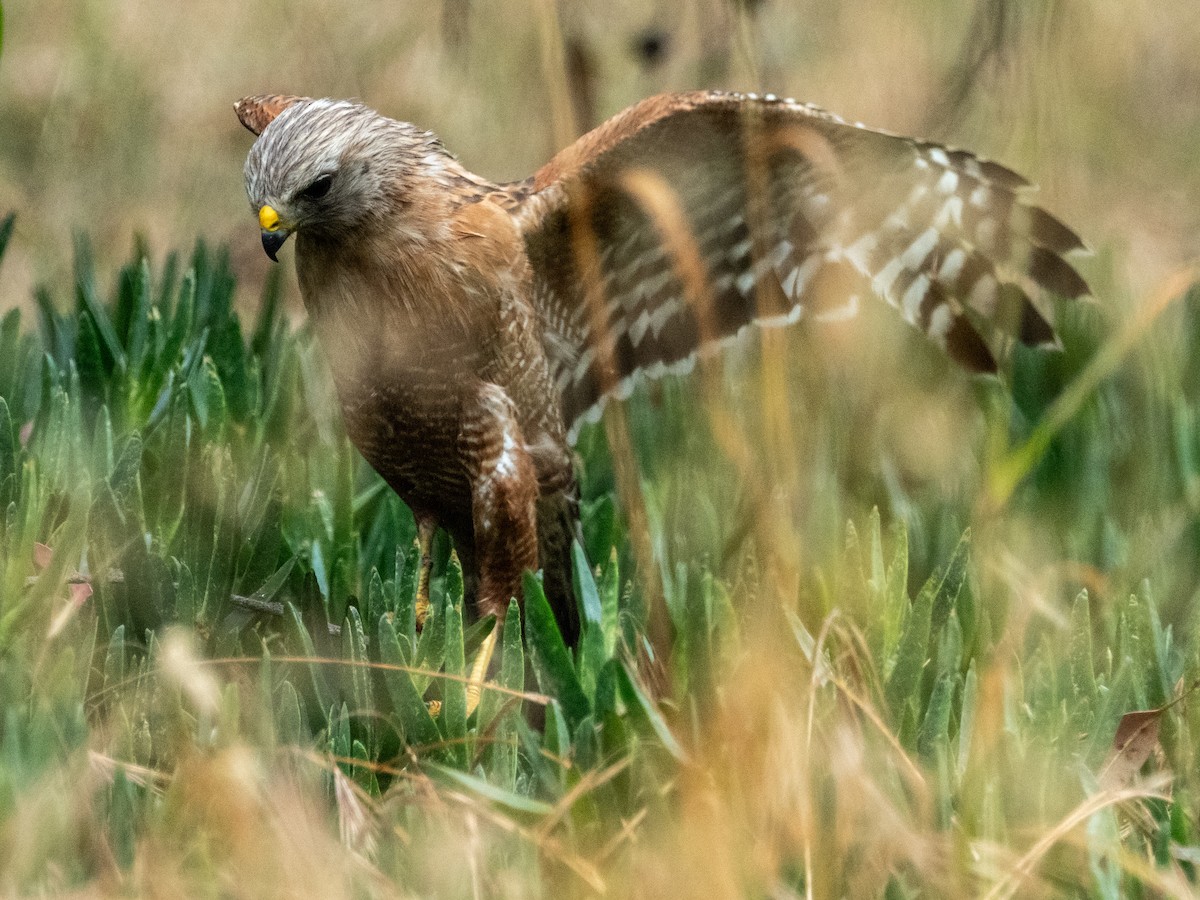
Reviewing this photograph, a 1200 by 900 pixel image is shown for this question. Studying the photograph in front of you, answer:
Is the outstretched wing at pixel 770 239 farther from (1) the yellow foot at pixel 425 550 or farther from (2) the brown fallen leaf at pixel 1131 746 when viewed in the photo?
(2) the brown fallen leaf at pixel 1131 746

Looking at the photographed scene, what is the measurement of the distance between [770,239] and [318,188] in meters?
1.13

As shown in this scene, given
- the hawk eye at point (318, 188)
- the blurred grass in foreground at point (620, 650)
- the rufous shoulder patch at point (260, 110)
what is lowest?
the blurred grass in foreground at point (620, 650)

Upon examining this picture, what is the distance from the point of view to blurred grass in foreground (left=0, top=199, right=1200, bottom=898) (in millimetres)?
1953

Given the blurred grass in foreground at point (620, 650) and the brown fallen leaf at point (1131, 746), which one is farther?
the brown fallen leaf at point (1131, 746)

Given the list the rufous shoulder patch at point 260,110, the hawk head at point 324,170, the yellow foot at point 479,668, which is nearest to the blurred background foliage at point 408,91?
the rufous shoulder patch at point 260,110

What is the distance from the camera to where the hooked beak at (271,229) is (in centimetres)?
304

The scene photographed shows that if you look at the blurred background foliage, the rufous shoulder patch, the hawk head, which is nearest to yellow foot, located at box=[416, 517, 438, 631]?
the hawk head

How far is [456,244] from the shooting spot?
10.7 feet

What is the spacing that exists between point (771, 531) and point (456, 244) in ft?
4.44

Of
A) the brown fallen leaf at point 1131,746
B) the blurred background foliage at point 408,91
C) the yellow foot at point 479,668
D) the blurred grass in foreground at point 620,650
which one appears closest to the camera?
the blurred grass in foreground at point 620,650

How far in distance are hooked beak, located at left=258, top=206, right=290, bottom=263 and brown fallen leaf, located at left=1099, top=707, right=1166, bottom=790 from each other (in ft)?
5.86

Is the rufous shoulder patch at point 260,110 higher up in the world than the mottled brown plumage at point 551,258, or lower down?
higher up

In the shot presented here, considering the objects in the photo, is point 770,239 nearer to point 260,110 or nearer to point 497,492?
point 497,492

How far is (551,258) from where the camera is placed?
349 centimetres
